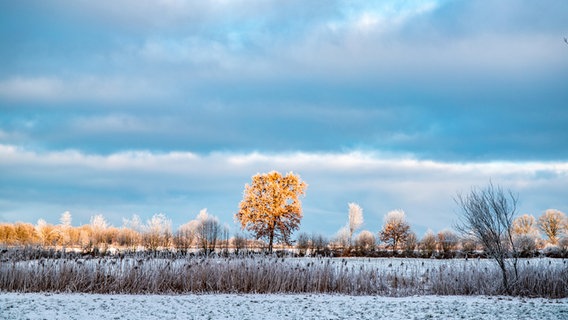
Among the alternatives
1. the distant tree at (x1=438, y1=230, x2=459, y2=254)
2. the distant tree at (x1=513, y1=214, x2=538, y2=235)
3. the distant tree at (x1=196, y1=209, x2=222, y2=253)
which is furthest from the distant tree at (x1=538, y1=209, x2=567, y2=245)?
the distant tree at (x1=196, y1=209, x2=222, y2=253)

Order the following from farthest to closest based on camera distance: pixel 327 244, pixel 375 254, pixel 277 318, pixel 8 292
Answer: pixel 327 244 → pixel 375 254 → pixel 8 292 → pixel 277 318

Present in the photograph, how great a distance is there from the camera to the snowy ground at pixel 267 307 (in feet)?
31.1

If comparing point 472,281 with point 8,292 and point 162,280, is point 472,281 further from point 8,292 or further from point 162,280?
point 8,292

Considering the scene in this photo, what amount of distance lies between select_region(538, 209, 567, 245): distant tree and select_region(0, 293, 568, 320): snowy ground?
44674 millimetres

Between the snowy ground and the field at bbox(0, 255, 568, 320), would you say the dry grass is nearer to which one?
the field at bbox(0, 255, 568, 320)

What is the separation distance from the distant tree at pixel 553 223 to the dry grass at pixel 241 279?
4263cm

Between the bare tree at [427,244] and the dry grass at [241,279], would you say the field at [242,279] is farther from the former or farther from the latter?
the bare tree at [427,244]

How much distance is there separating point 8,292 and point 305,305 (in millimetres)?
7316

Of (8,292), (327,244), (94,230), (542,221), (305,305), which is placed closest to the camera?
(305,305)

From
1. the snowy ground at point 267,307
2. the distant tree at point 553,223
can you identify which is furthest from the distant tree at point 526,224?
the snowy ground at point 267,307

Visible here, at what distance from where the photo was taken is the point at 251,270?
13867 mm

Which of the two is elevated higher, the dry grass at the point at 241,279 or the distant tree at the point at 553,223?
the distant tree at the point at 553,223

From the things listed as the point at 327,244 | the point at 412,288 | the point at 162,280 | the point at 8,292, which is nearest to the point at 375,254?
the point at 327,244

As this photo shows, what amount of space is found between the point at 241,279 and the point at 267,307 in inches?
131
